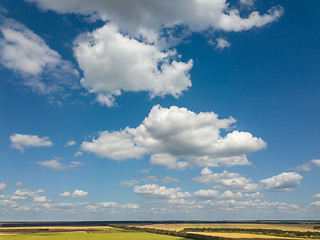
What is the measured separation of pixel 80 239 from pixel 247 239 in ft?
306

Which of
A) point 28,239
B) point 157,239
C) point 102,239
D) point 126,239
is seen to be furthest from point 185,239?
point 28,239

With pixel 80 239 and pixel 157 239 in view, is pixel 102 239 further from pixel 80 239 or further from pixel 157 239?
pixel 157 239

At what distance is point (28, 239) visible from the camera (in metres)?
145

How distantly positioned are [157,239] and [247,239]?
50.1 metres

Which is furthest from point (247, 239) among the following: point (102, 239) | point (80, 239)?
point (80, 239)

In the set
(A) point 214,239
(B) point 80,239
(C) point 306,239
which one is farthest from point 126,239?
(C) point 306,239

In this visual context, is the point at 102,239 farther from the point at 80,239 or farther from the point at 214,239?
the point at 214,239

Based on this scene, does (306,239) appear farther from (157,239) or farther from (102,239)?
(102,239)

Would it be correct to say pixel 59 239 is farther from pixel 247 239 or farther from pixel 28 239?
pixel 247 239

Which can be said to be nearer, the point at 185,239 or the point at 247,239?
the point at 247,239

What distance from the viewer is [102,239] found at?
142750 millimetres

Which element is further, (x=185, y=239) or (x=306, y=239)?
(x=185, y=239)

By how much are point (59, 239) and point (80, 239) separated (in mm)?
12000

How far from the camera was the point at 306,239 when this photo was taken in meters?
138
